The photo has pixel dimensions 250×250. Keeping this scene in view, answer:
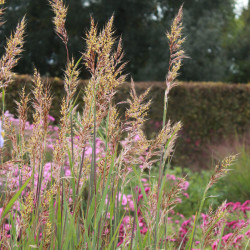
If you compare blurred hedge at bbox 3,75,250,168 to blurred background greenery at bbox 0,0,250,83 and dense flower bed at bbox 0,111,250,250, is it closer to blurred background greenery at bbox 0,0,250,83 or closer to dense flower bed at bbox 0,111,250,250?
dense flower bed at bbox 0,111,250,250

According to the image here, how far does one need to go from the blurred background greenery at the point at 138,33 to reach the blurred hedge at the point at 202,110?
7370 millimetres

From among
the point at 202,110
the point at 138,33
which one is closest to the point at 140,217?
the point at 202,110

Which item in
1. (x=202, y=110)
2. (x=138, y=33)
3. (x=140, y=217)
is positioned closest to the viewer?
(x=140, y=217)

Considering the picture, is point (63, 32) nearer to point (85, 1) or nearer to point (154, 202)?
point (154, 202)

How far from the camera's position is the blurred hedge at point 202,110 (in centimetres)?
1010

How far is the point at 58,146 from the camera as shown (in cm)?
150

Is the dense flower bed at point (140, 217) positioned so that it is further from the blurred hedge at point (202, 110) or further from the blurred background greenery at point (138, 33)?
the blurred background greenery at point (138, 33)

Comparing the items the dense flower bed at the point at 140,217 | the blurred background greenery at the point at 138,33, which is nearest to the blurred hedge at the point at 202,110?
the dense flower bed at the point at 140,217

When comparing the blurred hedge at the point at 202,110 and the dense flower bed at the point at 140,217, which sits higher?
the blurred hedge at the point at 202,110

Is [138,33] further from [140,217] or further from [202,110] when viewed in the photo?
[140,217]

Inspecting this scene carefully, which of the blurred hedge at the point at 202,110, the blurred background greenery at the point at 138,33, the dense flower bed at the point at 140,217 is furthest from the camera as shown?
the blurred background greenery at the point at 138,33

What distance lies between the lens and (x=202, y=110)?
36.0 feet

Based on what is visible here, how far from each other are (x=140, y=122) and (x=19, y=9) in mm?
16780

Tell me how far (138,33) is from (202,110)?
356 inches
